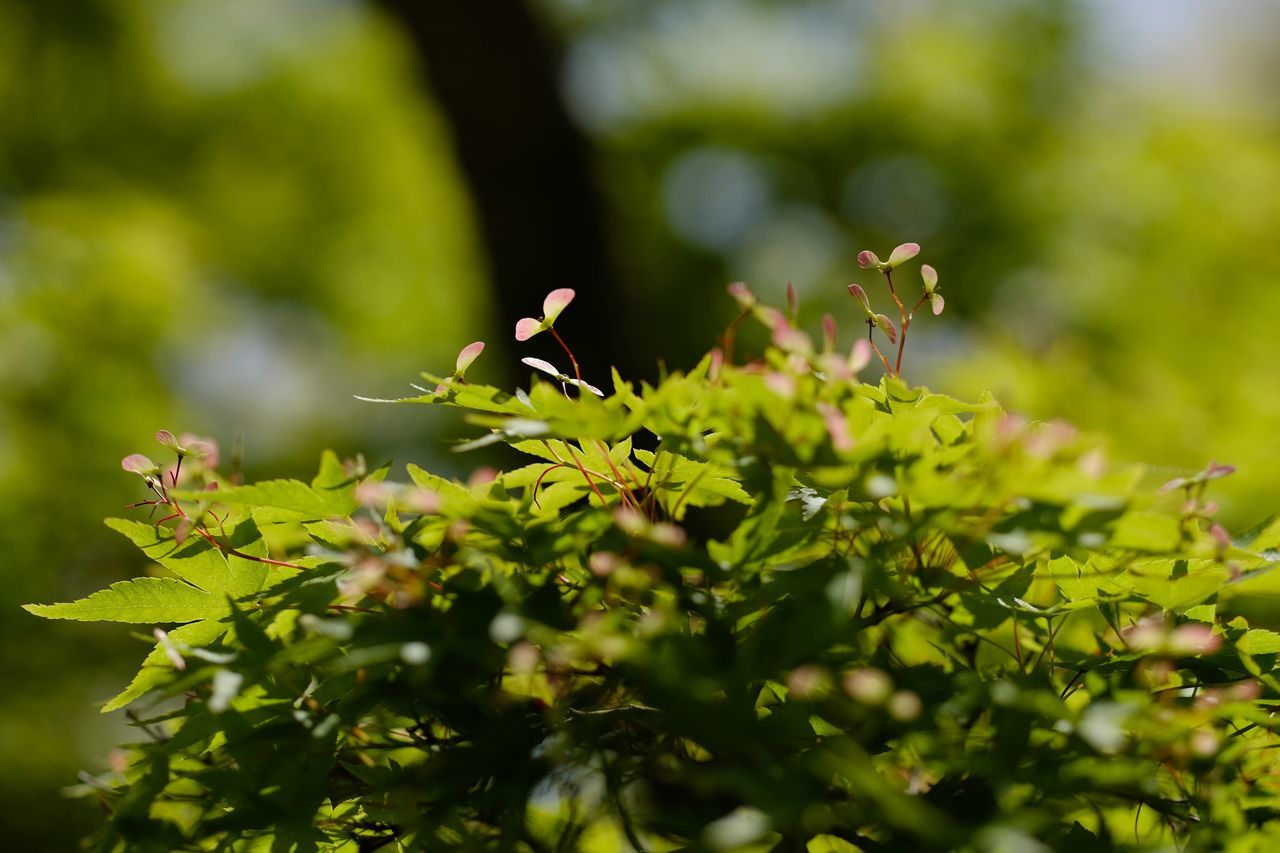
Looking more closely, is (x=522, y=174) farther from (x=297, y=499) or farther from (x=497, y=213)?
(x=297, y=499)

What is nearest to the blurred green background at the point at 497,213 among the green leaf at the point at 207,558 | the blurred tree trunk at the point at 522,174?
the blurred tree trunk at the point at 522,174

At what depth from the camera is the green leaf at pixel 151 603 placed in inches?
47.8

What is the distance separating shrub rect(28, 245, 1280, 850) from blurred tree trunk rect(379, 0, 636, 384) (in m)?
3.68

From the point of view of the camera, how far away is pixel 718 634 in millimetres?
995

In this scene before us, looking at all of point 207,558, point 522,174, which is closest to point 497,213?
point 522,174

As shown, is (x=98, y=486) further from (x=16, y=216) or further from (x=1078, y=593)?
(x=1078, y=593)

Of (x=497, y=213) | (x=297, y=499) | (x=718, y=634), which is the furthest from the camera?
(x=497, y=213)

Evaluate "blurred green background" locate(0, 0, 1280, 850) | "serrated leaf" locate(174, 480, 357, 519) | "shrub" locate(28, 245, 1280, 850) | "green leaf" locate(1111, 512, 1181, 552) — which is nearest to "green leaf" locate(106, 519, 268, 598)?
"shrub" locate(28, 245, 1280, 850)

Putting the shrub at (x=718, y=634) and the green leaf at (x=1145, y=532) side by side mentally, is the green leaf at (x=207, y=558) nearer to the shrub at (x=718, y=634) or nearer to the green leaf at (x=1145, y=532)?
the shrub at (x=718, y=634)

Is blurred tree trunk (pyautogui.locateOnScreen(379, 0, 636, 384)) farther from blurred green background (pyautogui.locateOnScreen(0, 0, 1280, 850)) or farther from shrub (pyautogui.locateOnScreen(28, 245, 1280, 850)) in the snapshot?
shrub (pyautogui.locateOnScreen(28, 245, 1280, 850))

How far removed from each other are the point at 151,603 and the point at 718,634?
66 centimetres

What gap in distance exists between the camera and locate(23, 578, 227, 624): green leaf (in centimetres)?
121

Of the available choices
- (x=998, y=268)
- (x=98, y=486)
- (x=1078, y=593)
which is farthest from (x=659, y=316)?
(x=1078, y=593)

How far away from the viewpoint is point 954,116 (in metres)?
8.57
